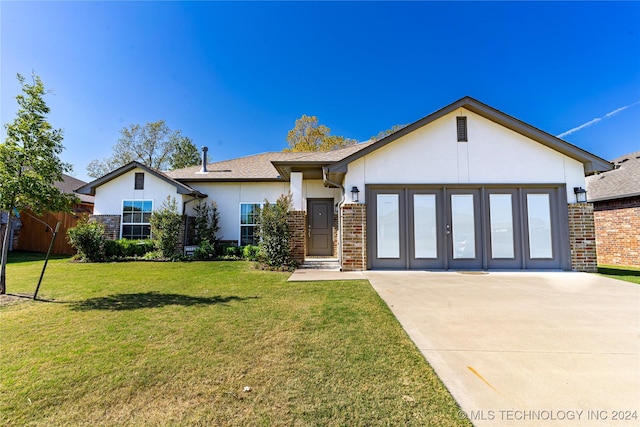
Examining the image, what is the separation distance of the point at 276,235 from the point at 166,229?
5.18m

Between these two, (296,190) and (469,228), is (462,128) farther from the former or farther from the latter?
(296,190)

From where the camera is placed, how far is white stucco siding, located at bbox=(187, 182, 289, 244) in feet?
41.8

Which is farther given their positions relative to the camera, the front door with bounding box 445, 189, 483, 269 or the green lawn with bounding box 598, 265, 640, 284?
the front door with bounding box 445, 189, 483, 269

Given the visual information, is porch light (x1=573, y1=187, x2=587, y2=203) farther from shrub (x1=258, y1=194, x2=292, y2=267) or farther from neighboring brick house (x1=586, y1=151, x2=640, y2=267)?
shrub (x1=258, y1=194, x2=292, y2=267)

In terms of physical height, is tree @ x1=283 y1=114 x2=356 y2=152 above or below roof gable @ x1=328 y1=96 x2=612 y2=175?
above

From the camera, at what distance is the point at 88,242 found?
1068 centimetres

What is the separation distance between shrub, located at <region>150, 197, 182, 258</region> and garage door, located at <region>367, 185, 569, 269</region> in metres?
7.89

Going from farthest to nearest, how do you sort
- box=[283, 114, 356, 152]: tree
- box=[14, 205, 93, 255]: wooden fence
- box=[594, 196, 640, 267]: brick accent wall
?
box=[283, 114, 356, 152]: tree < box=[14, 205, 93, 255]: wooden fence < box=[594, 196, 640, 267]: brick accent wall

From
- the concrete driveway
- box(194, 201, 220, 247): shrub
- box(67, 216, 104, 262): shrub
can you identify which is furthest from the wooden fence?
the concrete driveway

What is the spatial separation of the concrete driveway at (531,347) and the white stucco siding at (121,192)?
10755mm

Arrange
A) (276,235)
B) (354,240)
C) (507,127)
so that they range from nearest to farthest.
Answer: (354,240), (507,127), (276,235)

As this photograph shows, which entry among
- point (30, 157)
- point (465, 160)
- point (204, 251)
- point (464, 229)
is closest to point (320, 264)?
point (464, 229)

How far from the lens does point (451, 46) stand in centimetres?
1302

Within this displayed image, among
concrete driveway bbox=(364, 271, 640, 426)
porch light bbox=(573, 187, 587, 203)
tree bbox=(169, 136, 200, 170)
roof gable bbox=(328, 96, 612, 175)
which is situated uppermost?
tree bbox=(169, 136, 200, 170)
